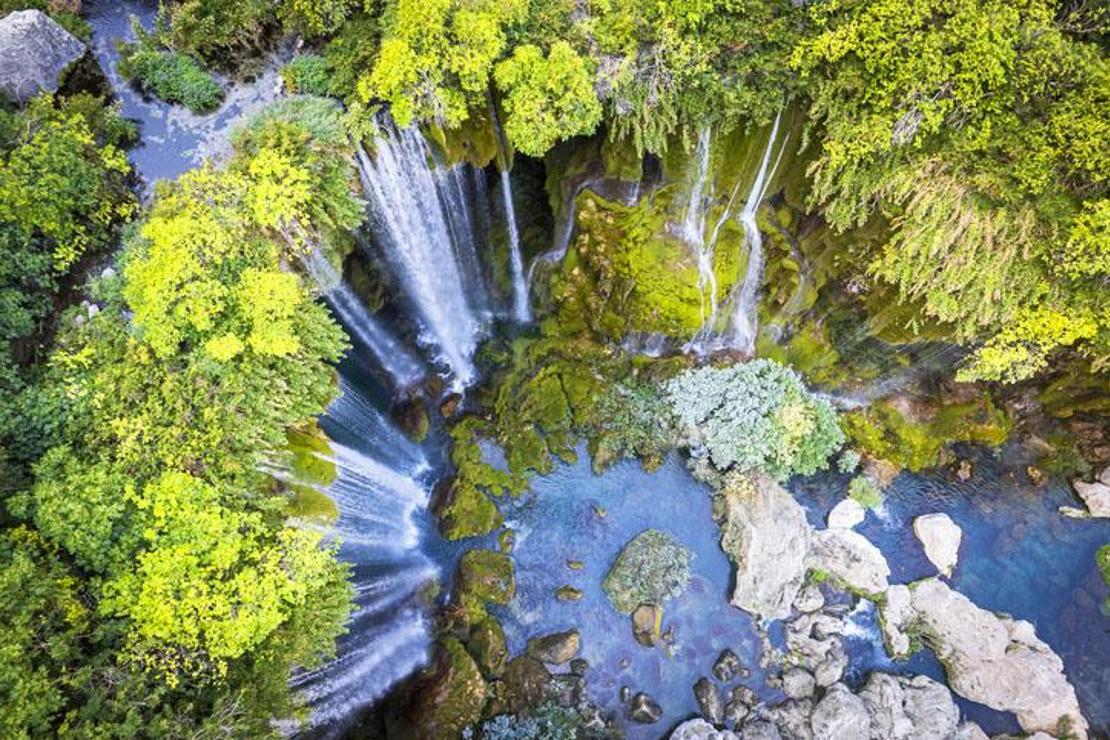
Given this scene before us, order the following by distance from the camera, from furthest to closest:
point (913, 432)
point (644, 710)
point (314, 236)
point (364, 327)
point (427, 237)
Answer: point (913, 432) < point (364, 327) < point (427, 237) < point (644, 710) < point (314, 236)

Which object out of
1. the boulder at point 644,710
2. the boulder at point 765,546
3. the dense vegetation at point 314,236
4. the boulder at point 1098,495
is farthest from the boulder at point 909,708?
the boulder at point 1098,495

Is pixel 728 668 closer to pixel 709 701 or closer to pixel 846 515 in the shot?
pixel 709 701

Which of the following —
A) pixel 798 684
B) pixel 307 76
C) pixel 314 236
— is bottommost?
pixel 798 684

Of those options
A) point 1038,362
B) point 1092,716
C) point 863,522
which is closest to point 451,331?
point 863,522

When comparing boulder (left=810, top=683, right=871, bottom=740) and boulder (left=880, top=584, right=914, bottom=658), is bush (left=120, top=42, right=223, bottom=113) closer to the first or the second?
boulder (left=810, top=683, right=871, bottom=740)

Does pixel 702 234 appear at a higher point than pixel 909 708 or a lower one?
higher

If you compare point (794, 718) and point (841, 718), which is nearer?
point (841, 718)

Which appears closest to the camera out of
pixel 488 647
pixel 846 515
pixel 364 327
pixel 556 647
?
pixel 488 647

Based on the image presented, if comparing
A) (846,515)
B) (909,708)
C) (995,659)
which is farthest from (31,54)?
(995,659)
